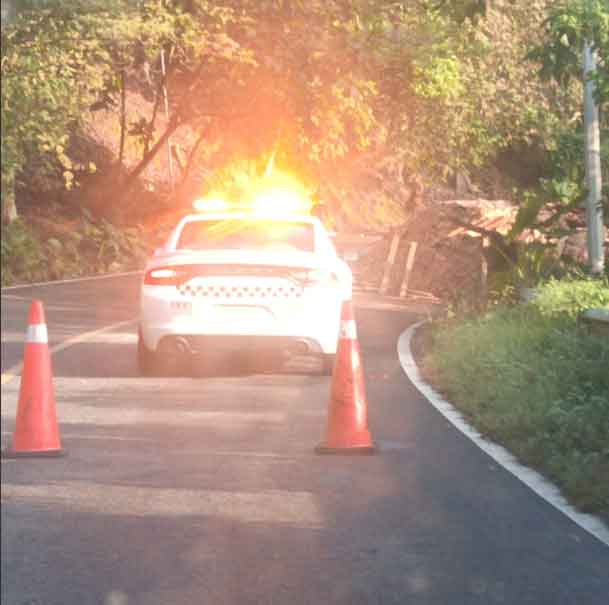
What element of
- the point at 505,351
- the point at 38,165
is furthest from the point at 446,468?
the point at 38,165

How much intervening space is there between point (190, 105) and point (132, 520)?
29927 mm

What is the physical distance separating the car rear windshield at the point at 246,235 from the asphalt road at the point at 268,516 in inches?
85.7

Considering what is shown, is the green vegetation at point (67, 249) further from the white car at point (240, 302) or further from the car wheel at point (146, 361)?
the white car at point (240, 302)

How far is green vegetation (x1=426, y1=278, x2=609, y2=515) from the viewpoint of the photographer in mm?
9173

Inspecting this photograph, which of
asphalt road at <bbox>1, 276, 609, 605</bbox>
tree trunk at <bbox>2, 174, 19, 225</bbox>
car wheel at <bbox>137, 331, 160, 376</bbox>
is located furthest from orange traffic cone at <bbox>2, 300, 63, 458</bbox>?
tree trunk at <bbox>2, 174, 19, 225</bbox>

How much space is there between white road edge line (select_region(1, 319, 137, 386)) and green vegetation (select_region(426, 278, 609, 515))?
378 centimetres

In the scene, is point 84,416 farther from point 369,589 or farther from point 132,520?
point 369,589

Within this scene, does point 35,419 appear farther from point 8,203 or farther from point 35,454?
point 8,203

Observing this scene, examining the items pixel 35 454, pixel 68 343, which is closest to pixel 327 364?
pixel 68 343

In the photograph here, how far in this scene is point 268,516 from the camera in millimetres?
7906

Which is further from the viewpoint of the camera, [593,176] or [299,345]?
[593,176]

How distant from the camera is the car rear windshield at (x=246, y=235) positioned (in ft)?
48.6

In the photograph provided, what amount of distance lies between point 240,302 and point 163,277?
72 centimetres

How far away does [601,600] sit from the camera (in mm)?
6234
